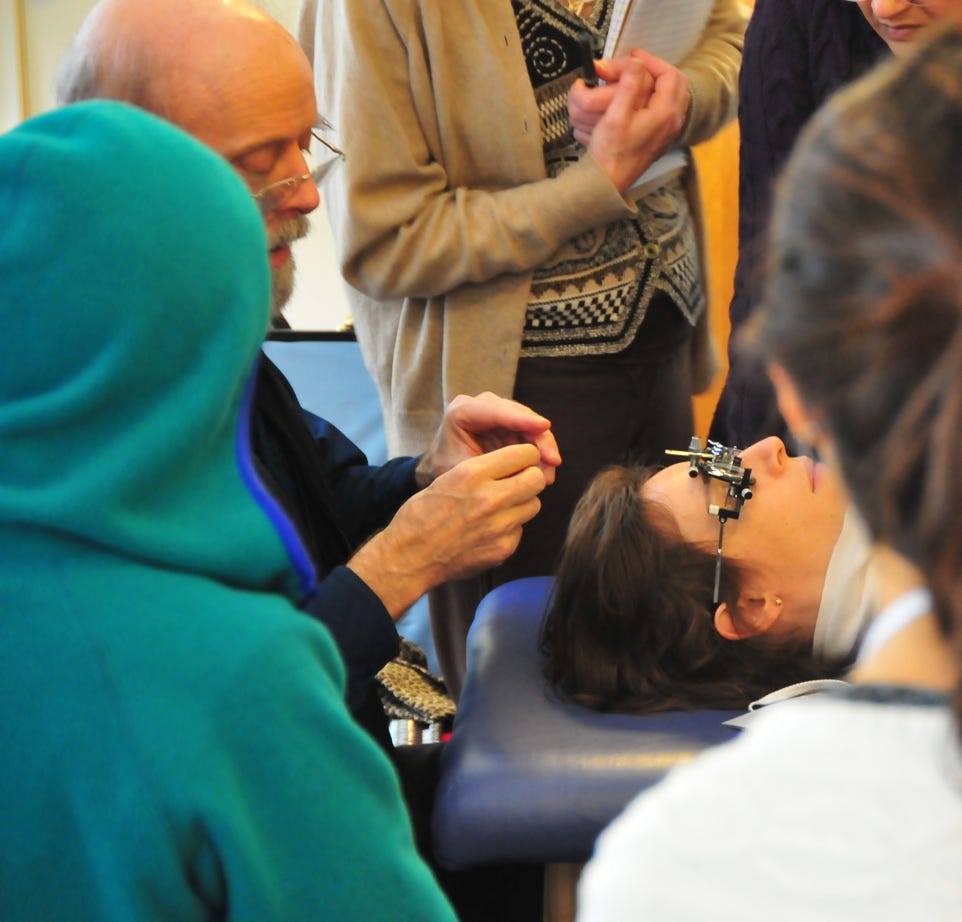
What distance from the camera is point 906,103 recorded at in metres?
0.57

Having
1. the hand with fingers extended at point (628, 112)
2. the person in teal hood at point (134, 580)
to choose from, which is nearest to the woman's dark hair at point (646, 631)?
the hand with fingers extended at point (628, 112)

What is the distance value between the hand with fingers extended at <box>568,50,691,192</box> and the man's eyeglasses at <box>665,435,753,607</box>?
456mm

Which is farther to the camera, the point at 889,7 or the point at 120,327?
the point at 889,7

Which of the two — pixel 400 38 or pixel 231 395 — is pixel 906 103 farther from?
pixel 400 38

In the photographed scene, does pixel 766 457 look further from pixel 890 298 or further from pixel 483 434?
pixel 890 298

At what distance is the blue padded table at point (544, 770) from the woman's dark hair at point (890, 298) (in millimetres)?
1006

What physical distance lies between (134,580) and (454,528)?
727 millimetres

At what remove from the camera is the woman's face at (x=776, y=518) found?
6.09 ft

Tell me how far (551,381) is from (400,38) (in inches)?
23.8

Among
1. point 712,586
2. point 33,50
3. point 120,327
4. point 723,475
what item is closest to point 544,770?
point 712,586

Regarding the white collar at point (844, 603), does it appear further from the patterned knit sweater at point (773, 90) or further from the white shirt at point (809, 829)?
the white shirt at point (809, 829)

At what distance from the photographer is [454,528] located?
1.58 metres

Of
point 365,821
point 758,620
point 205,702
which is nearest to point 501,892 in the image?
point 758,620

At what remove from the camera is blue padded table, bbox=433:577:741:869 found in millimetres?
1517
